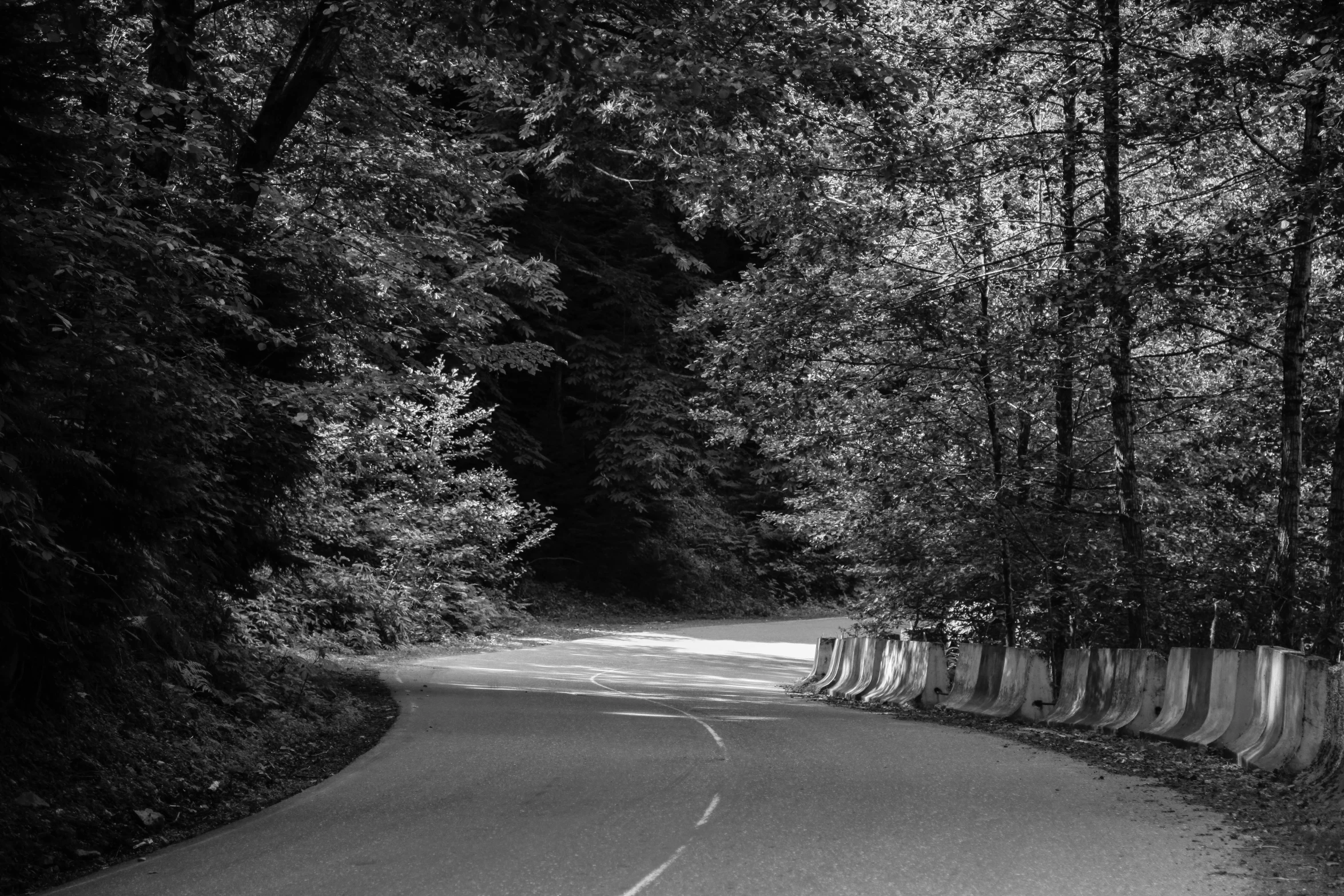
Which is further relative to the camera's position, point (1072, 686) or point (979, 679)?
point (979, 679)

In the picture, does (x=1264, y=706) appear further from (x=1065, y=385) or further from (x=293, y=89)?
(x=293, y=89)

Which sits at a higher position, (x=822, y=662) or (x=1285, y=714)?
(x=1285, y=714)

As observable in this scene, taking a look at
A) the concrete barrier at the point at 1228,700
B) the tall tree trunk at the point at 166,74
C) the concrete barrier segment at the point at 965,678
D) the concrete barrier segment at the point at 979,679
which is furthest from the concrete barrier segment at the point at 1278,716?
the tall tree trunk at the point at 166,74

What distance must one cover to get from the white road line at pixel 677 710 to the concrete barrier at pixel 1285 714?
438 cm

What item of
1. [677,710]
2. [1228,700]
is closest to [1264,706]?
[1228,700]

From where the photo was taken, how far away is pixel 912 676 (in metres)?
18.2

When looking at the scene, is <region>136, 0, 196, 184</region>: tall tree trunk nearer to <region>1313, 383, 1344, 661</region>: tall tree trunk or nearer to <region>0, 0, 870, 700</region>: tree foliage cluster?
<region>0, 0, 870, 700</region>: tree foliage cluster

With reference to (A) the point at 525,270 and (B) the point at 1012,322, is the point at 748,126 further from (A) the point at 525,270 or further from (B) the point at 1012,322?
(A) the point at 525,270

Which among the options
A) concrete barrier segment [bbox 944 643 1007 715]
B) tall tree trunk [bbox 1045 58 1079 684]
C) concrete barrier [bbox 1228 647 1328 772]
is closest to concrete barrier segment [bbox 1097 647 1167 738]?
tall tree trunk [bbox 1045 58 1079 684]

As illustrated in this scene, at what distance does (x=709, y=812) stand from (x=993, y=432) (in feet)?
36.3

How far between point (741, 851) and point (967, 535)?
10705 mm

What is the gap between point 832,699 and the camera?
19734mm

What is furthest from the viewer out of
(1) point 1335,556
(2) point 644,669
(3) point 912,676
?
(2) point 644,669

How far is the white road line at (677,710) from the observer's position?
13.0m
